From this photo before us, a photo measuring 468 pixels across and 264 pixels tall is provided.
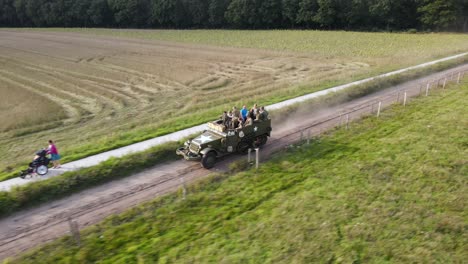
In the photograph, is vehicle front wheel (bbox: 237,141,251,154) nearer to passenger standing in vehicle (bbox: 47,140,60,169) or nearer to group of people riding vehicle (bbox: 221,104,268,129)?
group of people riding vehicle (bbox: 221,104,268,129)

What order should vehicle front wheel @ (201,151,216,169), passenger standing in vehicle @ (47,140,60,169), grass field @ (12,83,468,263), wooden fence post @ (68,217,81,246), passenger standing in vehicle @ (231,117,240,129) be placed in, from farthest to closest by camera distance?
passenger standing in vehicle @ (231,117,240,129) → vehicle front wheel @ (201,151,216,169) → passenger standing in vehicle @ (47,140,60,169) → wooden fence post @ (68,217,81,246) → grass field @ (12,83,468,263)

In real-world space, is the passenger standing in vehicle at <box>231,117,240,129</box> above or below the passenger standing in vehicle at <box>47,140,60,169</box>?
above

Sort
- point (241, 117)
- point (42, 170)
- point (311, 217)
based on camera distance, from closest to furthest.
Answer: point (311, 217), point (42, 170), point (241, 117)

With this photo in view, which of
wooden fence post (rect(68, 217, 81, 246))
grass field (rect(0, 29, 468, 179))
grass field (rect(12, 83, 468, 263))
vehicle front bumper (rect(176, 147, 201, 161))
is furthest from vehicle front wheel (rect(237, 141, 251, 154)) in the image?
wooden fence post (rect(68, 217, 81, 246))

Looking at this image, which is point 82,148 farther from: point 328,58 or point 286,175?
point 328,58

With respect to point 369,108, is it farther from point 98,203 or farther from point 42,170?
point 42,170

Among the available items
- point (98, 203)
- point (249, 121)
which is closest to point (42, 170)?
point (98, 203)

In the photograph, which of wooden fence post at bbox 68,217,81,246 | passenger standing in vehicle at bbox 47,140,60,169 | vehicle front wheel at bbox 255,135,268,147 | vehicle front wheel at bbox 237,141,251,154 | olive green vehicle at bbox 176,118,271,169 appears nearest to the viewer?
wooden fence post at bbox 68,217,81,246
